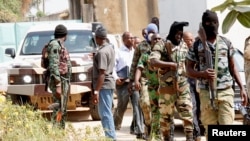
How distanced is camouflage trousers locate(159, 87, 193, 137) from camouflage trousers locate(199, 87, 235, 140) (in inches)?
53.5

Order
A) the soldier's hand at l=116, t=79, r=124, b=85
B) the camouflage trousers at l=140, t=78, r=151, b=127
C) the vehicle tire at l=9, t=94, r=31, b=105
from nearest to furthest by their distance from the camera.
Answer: the camouflage trousers at l=140, t=78, r=151, b=127 → the soldier's hand at l=116, t=79, r=124, b=85 → the vehicle tire at l=9, t=94, r=31, b=105

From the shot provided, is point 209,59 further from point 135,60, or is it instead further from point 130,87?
point 130,87

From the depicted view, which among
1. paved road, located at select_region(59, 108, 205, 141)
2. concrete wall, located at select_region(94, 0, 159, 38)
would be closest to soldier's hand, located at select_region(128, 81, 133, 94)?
paved road, located at select_region(59, 108, 205, 141)

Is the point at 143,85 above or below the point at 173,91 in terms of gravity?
below

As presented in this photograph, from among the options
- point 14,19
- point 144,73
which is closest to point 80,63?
point 144,73

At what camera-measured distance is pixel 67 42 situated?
13.8 metres

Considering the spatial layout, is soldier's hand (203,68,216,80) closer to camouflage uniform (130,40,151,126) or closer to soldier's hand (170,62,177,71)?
soldier's hand (170,62,177,71)

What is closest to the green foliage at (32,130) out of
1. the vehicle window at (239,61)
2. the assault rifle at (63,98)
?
the assault rifle at (63,98)

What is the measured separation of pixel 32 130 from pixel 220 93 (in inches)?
86.1

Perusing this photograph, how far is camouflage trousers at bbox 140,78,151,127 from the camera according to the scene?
9383 millimetres

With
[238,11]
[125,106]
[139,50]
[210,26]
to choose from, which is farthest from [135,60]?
[238,11]

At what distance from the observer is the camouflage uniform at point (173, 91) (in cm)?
803

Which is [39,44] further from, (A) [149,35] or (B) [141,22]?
(B) [141,22]

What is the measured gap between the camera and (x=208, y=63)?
6.57 m
